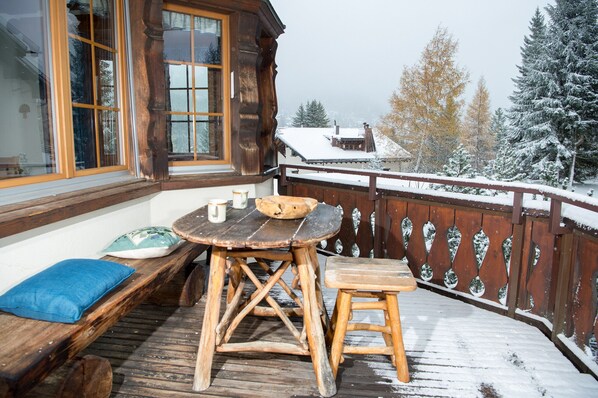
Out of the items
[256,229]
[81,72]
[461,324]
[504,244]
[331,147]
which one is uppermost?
[81,72]

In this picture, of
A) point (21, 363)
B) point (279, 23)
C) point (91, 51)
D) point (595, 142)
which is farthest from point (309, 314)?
point (595, 142)

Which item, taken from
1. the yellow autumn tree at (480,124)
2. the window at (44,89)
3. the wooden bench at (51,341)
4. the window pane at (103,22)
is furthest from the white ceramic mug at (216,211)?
the yellow autumn tree at (480,124)

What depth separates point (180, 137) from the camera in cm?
355

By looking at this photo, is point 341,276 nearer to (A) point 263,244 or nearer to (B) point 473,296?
(A) point 263,244

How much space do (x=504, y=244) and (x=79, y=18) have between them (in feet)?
10.8

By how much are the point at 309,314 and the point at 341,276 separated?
0.81 ft

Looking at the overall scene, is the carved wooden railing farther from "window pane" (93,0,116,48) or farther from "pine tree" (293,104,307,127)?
"pine tree" (293,104,307,127)

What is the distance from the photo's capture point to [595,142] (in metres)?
16.2

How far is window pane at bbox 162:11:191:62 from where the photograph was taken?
11.0ft

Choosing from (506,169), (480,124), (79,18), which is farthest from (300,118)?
(79,18)

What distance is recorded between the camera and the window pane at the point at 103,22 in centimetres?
282

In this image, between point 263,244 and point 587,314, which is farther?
point 587,314

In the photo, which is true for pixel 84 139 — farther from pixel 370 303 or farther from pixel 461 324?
pixel 461 324

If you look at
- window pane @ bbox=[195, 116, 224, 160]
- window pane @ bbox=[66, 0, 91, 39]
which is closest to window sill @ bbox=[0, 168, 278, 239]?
→ window pane @ bbox=[195, 116, 224, 160]
